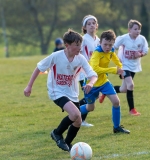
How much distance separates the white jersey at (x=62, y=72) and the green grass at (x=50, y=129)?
782 mm

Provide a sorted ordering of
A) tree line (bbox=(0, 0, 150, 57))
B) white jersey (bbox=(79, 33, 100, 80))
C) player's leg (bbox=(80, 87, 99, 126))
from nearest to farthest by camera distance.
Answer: player's leg (bbox=(80, 87, 99, 126)), white jersey (bbox=(79, 33, 100, 80)), tree line (bbox=(0, 0, 150, 57))

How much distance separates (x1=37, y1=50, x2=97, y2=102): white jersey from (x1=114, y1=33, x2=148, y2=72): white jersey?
3.01 metres

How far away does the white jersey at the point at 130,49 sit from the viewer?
918 cm

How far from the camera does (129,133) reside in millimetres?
7188

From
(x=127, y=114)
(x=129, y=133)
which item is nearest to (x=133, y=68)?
(x=127, y=114)

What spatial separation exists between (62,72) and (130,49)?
3.26 metres

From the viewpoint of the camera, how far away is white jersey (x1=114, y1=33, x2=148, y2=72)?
30.1ft

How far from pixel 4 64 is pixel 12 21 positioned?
1054 inches

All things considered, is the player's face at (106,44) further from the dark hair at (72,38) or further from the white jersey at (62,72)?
the dark hair at (72,38)

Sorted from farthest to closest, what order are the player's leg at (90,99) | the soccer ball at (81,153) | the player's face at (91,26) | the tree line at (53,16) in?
the tree line at (53,16)
the player's face at (91,26)
the player's leg at (90,99)
the soccer ball at (81,153)

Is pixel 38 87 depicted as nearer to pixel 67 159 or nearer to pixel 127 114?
pixel 127 114

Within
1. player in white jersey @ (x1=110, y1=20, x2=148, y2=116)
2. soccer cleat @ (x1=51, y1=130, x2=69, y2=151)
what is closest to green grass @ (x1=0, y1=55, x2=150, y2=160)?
soccer cleat @ (x1=51, y1=130, x2=69, y2=151)

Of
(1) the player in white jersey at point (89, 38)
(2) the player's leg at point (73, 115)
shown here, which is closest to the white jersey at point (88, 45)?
(1) the player in white jersey at point (89, 38)

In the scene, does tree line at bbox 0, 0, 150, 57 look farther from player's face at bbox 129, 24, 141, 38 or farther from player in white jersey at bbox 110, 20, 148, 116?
player's face at bbox 129, 24, 141, 38
